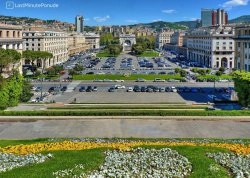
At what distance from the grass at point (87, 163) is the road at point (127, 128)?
473 inches

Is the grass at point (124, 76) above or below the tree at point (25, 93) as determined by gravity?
above

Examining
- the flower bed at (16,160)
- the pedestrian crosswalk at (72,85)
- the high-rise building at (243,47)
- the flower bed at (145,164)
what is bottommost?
the flower bed at (16,160)

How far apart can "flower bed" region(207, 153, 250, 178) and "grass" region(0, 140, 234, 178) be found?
51 cm

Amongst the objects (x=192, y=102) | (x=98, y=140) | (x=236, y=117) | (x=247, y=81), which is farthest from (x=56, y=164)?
(x=192, y=102)

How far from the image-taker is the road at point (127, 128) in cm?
3678

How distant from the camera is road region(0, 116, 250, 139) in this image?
3678 cm

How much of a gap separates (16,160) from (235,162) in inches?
506

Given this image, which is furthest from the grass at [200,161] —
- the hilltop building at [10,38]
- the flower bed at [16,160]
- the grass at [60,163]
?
the hilltop building at [10,38]

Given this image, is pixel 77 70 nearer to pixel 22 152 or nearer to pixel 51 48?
pixel 51 48

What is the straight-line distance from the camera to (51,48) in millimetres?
122500

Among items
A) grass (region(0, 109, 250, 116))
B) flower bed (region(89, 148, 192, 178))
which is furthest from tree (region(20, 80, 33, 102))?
flower bed (region(89, 148, 192, 178))

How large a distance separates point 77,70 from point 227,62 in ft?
167

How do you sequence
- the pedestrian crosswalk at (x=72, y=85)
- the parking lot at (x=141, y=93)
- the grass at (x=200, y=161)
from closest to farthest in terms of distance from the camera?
the grass at (x=200, y=161) → the parking lot at (x=141, y=93) → the pedestrian crosswalk at (x=72, y=85)

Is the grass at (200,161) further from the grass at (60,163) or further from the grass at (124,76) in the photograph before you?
the grass at (124,76)
